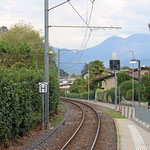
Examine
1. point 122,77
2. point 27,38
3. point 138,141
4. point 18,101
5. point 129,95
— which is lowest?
point 138,141

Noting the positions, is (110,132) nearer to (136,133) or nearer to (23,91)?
(136,133)

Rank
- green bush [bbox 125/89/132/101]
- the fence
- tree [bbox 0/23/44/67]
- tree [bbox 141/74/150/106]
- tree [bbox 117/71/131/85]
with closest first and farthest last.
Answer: the fence → tree [bbox 141/74/150/106] → green bush [bbox 125/89/132/101] → tree [bbox 0/23/44/67] → tree [bbox 117/71/131/85]

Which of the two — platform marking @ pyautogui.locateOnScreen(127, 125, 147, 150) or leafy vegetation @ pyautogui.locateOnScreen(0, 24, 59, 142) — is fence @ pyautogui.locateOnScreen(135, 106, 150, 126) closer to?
platform marking @ pyautogui.locateOnScreen(127, 125, 147, 150)

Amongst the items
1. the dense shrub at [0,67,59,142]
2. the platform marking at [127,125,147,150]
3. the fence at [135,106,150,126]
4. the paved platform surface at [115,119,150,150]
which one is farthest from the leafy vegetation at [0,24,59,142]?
the fence at [135,106,150,126]

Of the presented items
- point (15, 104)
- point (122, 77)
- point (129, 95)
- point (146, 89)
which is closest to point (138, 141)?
point (15, 104)

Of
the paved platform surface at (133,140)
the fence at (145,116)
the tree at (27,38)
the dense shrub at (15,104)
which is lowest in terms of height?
the paved platform surface at (133,140)

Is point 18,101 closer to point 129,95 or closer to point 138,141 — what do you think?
point 138,141

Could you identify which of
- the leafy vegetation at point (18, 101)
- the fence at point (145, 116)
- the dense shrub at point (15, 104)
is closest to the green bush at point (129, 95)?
the fence at point (145, 116)

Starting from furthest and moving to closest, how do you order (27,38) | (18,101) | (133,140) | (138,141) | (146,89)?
1. (27,38)
2. (146,89)
3. (133,140)
4. (138,141)
5. (18,101)

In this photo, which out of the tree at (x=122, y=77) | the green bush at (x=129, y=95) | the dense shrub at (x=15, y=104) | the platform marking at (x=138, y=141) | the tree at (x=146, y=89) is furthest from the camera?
the tree at (x=122, y=77)

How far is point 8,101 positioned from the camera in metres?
12.5

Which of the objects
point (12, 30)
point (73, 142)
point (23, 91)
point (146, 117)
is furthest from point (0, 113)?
point (12, 30)

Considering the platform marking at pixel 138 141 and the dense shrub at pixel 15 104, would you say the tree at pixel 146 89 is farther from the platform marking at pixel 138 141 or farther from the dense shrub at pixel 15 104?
the dense shrub at pixel 15 104

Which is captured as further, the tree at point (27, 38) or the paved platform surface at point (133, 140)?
the tree at point (27, 38)
